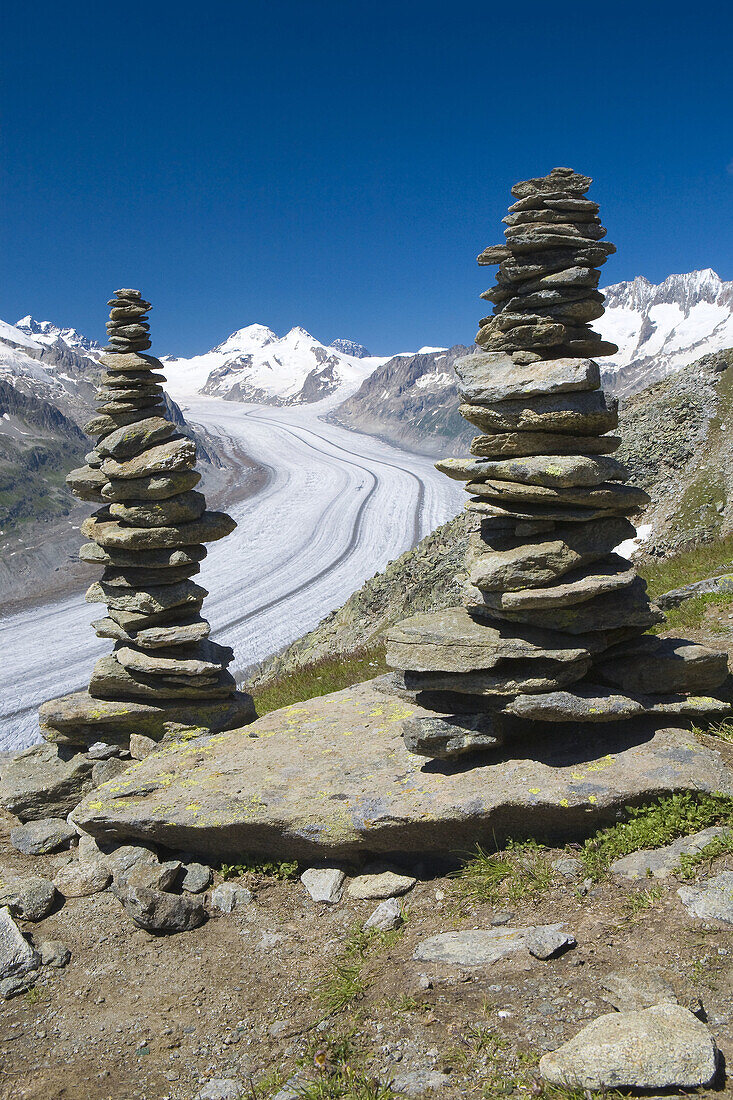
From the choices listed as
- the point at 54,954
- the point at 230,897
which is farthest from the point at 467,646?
the point at 54,954

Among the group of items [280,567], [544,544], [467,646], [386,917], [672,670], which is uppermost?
[544,544]

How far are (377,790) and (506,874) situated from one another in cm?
213

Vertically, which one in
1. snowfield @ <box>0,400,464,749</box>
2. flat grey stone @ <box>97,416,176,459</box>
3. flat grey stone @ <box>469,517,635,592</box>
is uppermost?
flat grey stone @ <box>97,416,176,459</box>

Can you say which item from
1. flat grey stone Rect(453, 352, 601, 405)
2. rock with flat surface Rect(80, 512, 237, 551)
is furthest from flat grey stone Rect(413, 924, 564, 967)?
rock with flat surface Rect(80, 512, 237, 551)

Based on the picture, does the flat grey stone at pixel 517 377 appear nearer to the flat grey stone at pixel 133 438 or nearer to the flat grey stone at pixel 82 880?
the flat grey stone at pixel 133 438

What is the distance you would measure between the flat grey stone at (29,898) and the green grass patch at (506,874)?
19.7 feet

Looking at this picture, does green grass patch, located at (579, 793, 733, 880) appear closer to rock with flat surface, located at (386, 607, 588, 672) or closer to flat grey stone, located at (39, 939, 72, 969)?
rock with flat surface, located at (386, 607, 588, 672)

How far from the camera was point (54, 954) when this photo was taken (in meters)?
8.71

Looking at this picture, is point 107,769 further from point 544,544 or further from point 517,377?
point 517,377

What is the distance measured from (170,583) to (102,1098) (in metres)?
9.26

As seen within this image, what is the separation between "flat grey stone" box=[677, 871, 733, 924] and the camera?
6.89 metres

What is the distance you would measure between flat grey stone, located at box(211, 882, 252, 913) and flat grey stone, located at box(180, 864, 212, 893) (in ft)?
0.70

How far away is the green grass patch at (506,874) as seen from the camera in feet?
27.2

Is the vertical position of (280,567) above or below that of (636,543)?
below
